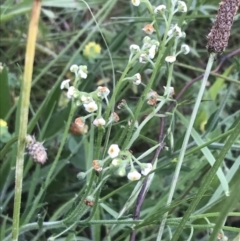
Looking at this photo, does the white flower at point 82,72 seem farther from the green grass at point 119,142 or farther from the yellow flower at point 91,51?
the yellow flower at point 91,51

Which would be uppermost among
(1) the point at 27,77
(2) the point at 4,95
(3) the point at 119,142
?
(1) the point at 27,77

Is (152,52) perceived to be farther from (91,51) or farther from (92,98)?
(91,51)

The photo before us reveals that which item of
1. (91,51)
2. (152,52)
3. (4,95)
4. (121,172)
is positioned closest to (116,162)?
(121,172)

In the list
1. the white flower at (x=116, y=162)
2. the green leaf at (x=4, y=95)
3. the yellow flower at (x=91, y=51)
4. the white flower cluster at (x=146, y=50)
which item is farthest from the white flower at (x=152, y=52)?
the yellow flower at (x=91, y=51)

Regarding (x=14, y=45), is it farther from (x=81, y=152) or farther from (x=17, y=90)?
(x=81, y=152)

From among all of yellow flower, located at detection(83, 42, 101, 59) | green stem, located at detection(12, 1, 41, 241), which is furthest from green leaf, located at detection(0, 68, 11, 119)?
green stem, located at detection(12, 1, 41, 241)

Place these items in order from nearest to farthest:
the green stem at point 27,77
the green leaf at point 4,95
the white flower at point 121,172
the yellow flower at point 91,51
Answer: the green stem at point 27,77, the white flower at point 121,172, the green leaf at point 4,95, the yellow flower at point 91,51

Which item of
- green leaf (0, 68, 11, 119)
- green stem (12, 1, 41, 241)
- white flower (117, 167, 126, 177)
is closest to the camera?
green stem (12, 1, 41, 241)

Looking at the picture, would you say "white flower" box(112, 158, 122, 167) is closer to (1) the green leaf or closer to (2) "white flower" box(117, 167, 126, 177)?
(2) "white flower" box(117, 167, 126, 177)

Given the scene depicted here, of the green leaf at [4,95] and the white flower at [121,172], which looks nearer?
the white flower at [121,172]

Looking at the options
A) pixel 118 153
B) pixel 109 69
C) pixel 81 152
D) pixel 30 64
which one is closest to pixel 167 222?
pixel 118 153

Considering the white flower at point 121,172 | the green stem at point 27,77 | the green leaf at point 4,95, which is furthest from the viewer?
the green leaf at point 4,95
